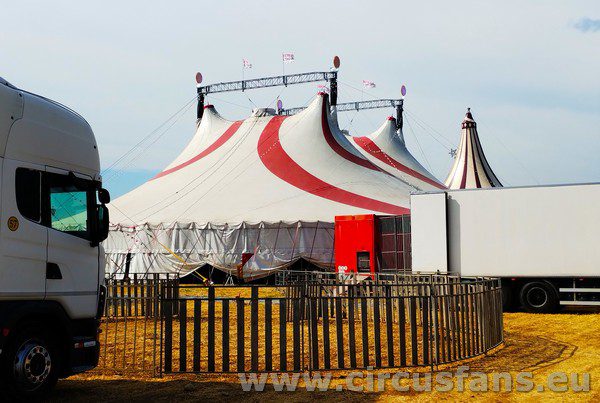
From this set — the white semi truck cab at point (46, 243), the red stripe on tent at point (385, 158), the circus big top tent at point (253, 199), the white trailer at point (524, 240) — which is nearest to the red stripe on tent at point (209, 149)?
the circus big top tent at point (253, 199)

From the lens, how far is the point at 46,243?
7.02 m

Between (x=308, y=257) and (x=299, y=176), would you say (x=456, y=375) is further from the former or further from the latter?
(x=299, y=176)

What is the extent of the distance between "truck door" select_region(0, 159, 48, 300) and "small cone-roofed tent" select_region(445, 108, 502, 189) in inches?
1166

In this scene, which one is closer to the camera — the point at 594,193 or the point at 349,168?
the point at 594,193

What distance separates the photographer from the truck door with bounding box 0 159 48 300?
6555mm

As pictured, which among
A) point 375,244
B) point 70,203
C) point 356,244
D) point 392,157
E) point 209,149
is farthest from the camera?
point 392,157

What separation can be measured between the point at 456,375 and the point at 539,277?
27.8 feet

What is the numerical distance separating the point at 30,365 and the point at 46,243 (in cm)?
124

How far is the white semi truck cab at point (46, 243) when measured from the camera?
6605mm

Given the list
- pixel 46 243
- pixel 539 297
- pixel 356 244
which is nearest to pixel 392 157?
pixel 356 244

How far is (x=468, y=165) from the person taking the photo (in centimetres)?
3488

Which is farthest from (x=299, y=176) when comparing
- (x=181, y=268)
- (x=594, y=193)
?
(x=594, y=193)

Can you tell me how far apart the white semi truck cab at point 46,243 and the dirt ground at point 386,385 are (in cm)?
53

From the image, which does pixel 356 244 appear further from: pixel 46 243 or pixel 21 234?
pixel 21 234
